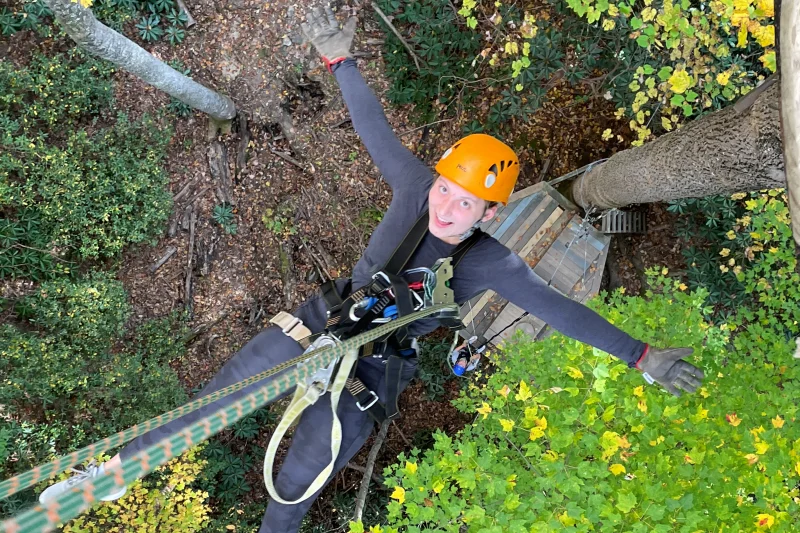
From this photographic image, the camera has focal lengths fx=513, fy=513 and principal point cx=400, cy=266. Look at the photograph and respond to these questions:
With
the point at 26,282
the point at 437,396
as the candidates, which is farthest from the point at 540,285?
the point at 26,282

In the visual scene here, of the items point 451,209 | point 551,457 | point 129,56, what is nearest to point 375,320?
point 451,209

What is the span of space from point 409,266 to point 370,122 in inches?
38.6

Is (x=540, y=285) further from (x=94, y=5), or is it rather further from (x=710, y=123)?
(x=94, y=5)

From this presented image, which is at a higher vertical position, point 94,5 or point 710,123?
point 94,5

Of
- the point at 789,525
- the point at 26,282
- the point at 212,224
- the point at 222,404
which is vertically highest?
the point at 212,224

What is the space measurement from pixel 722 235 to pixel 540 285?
11.2 ft

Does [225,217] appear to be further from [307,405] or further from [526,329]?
[526,329]

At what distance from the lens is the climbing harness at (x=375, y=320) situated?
2990mm

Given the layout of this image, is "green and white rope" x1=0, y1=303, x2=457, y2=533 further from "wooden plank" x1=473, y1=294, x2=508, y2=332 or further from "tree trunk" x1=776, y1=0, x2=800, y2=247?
"wooden plank" x1=473, y1=294, x2=508, y2=332

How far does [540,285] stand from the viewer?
10.4 feet

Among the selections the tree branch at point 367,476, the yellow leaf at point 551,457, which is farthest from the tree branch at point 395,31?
the yellow leaf at point 551,457

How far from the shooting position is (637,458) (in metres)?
3.47

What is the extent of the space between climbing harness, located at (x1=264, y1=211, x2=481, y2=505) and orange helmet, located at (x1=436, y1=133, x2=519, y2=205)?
314 mm

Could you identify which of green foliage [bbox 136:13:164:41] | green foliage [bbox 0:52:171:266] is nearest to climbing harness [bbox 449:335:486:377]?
green foliage [bbox 0:52:171:266]
